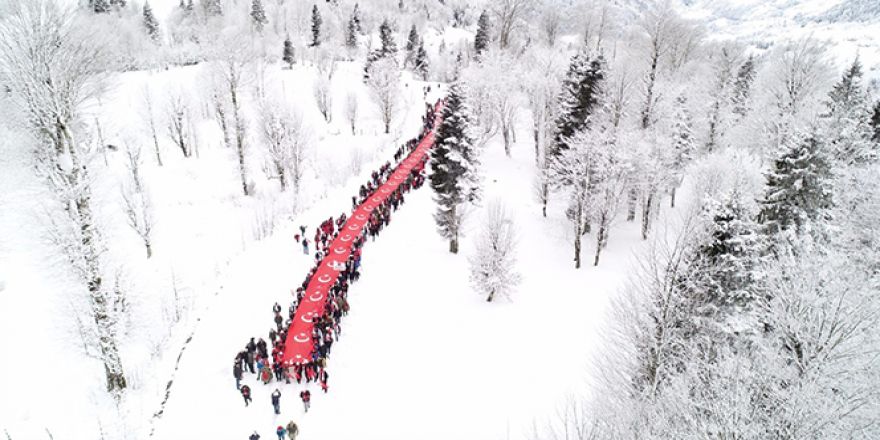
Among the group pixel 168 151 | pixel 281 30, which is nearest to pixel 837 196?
pixel 168 151

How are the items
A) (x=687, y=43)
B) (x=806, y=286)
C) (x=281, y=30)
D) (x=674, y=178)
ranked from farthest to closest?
(x=281, y=30)
(x=687, y=43)
(x=674, y=178)
(x=806, y=286)

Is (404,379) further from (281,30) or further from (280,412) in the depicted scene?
(281,30)

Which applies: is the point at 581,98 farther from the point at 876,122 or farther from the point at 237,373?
the point at 237,373

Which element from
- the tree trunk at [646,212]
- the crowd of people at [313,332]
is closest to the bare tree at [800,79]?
the tree trunk at [646,212]

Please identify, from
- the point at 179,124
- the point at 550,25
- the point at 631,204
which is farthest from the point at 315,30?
the point at 631,204

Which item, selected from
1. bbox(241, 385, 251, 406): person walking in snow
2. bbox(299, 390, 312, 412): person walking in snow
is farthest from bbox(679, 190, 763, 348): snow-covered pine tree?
bbox(241, 385, 251, 406): person walking in snow

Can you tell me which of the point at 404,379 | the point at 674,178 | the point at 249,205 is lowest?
the point at 404,379

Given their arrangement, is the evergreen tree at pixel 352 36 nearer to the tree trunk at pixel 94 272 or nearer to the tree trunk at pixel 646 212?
the tree trunk at pixel 646 212

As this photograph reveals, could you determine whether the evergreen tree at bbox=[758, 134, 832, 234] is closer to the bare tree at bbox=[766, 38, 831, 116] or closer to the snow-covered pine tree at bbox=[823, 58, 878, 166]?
the snow-covered pine tree at bbox=[823, 58, 878, 166]
